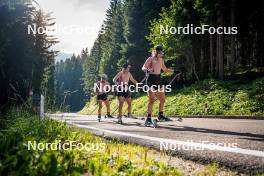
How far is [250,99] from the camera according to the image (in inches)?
823

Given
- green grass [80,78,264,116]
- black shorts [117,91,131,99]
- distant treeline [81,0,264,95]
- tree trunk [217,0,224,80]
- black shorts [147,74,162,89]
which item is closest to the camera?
black shorts [147,74,162,89]

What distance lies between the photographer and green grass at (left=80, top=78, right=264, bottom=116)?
20.2 m

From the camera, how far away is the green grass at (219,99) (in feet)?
66.1

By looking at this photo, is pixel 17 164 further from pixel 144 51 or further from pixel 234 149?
pixel 144 51

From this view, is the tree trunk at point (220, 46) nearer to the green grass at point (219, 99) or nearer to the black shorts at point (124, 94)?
the green grass at point (219, 99)

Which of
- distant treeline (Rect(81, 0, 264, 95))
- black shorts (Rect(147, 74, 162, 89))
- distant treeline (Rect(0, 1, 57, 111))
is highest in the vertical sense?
distant treeline (Rect(81, 0, 264, 95))

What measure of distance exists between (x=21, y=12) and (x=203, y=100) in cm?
1369

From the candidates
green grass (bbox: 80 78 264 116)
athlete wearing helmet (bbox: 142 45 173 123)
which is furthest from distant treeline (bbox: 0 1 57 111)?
green grass (bbox: 80 78 264 116)

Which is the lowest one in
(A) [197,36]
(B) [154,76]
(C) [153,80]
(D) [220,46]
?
(C) [153,80]

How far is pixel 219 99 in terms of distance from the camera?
919 inches

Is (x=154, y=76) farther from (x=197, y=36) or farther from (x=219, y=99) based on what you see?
(x=197, y=36)

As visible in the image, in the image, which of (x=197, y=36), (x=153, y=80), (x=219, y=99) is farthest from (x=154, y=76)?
(x=197, y=36)

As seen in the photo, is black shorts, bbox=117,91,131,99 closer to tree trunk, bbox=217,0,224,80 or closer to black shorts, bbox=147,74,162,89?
black shorts, bbox=147,74,162,89

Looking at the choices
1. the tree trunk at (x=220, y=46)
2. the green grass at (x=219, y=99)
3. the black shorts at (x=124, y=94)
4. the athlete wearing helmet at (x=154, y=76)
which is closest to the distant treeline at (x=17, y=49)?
the black shorts at (x=124, y=94)
